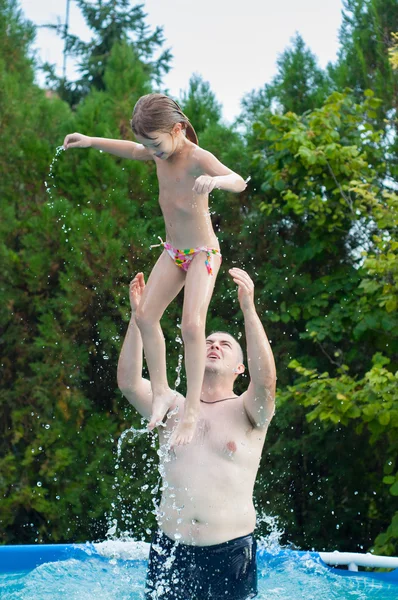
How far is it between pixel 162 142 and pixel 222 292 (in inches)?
143

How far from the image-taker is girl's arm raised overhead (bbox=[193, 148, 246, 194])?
263 centimetres

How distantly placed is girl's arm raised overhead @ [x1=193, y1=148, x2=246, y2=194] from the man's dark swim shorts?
4.53 feet

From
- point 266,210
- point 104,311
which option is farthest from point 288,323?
point 104,311

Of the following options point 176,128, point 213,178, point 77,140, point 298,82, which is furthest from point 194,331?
point 298,82

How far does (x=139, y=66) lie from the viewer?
282 inches

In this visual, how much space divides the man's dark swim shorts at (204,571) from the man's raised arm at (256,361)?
19.2 inches

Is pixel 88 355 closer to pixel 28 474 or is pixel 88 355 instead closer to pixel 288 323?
pixel 28 474

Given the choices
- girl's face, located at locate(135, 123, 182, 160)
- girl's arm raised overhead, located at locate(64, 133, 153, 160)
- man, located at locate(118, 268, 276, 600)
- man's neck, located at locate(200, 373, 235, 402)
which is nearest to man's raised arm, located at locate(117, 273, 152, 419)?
man, located at locate(118, 268, 276, 600)

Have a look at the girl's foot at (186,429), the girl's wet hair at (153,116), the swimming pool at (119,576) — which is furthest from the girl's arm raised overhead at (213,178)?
the swimming pool at (119,576)

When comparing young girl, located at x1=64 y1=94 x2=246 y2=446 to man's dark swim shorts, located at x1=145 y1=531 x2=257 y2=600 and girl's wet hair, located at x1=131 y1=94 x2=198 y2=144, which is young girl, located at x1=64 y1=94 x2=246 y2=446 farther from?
man's dark swim shorts, located at x1=145 y1=531 x2=257 y2=600

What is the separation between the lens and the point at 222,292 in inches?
253

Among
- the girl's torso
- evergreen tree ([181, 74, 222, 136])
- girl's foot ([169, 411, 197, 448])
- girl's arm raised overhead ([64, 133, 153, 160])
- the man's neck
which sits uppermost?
evergreen tree ([181, 74, 222, 136])

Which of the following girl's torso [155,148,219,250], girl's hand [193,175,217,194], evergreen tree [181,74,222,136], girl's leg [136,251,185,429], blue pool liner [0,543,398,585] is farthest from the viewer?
evergreen tree [181,74,222,136]

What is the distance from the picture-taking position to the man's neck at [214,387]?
11.7 ft
